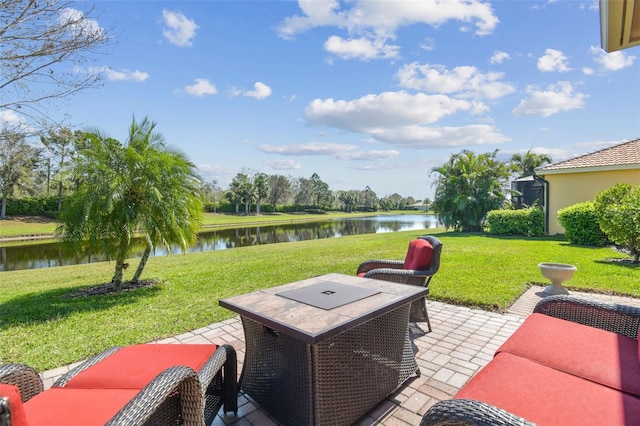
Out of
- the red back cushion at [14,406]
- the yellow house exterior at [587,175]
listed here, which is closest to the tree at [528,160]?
the yellow house exterior at [587,175]

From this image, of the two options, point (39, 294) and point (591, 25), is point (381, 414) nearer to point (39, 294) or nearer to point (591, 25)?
point (39, 294)

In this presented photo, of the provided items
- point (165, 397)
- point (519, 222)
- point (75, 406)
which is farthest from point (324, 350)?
point (519, 222)

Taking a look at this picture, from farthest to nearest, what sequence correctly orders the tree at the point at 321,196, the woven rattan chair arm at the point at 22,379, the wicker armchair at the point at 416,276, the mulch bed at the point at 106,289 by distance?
the tree at the point at 321,196
the mulch bed at the point at 106,289
the wicker armchair at the point at 416,276
the woven rattan chair arm at the point at 22,379

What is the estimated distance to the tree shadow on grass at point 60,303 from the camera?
3.98 m

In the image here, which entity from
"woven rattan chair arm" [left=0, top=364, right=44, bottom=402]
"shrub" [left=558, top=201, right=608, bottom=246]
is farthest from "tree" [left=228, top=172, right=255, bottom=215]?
"woven rattan chair arm" [left=0, top=364, right=44, bottom=402]

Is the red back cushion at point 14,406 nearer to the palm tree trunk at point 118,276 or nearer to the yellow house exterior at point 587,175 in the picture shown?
the palm tree trunk at point 118,276

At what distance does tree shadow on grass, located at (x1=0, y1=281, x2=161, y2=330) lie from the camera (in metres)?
3.98

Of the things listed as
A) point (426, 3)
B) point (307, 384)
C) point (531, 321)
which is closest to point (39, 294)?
point (307, 384)

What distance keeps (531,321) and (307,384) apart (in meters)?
1.66

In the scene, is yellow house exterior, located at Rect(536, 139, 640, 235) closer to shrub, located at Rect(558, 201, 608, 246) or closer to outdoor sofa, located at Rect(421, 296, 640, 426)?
shrub, located at Rect(558, 201, 608, 246)

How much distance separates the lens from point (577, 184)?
11477 mm

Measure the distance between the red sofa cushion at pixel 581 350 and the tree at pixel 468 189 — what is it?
14.5 m

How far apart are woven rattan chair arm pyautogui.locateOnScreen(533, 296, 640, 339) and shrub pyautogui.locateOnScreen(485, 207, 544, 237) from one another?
11.8 metres

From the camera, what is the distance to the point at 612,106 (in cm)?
863
